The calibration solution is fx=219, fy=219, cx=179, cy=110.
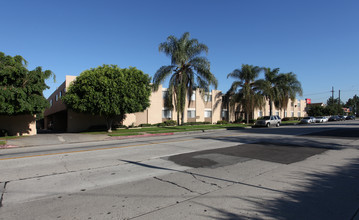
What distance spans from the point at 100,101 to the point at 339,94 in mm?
74685

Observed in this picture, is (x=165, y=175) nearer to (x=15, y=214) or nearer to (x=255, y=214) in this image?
(x=255, y=214)

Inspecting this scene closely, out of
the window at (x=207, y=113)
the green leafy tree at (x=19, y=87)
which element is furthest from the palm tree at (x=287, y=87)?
the green leafy tree at (x=19, y=87)

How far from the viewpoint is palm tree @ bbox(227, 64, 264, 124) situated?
34656 mm

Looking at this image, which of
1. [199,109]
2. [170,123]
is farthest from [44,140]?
[199,109]

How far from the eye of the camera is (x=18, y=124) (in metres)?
21.5

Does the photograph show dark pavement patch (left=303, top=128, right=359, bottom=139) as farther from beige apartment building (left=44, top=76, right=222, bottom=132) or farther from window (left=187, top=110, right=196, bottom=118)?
window (left=187, top=110, right=196, bottom=118)

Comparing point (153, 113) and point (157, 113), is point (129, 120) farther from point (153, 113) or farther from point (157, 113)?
point (157, 113)

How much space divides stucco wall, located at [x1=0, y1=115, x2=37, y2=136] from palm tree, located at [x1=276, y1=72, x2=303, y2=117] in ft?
119

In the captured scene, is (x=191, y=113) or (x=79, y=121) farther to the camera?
(x=191, y=113)

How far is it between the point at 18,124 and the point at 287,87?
39.5m

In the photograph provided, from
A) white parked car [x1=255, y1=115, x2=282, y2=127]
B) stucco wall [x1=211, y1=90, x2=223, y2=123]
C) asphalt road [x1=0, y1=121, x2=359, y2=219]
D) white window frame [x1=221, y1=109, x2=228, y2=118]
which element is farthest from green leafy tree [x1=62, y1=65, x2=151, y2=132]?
white window frame [x1=221, y1=109, x2=228, y2=118]

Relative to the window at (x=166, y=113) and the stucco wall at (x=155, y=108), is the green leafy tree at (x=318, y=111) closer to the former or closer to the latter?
the window at (x=166, y=113)

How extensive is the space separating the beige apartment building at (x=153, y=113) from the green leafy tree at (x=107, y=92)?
12.2ft

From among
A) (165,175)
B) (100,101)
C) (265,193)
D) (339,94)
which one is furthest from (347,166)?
(339,94)
